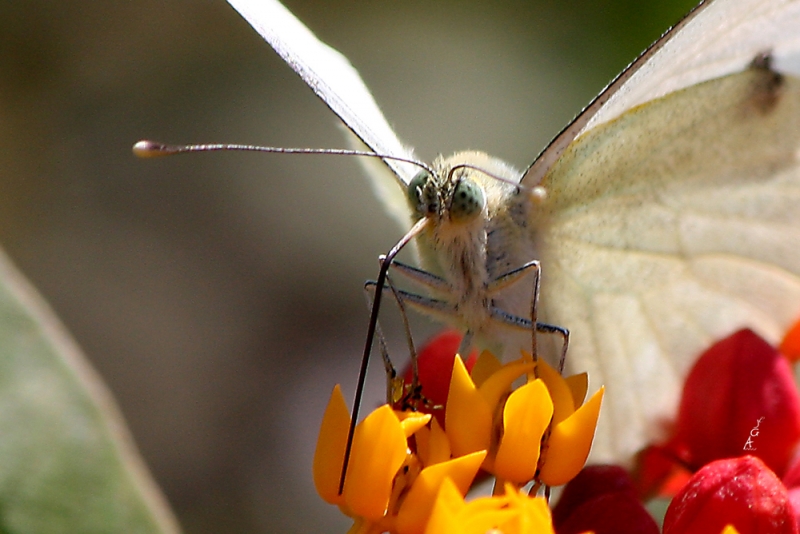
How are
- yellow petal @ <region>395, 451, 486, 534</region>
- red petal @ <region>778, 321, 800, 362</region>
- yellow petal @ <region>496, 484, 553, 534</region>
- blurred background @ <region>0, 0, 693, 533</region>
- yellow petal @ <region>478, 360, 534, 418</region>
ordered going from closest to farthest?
1. yellow petal @ <region>496, 484, 553, 534</region>
2. yellow petal @ <region>395, 451, 486, 534</region>
3. yellow petal @ <region>478, 360, 534, 418</region>
4. red petal @ <region>778, 321, 800, 362</region>
5. blurred background @ <region>0, 0, 693, 533</region>

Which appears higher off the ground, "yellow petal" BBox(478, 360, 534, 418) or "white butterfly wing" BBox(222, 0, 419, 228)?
"white butterfly wing" BBox(222, 0, 419, 228)

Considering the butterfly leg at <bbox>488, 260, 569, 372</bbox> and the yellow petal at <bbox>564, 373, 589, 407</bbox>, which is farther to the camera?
the butterfly leg at <bbox>488, 260, 569, 372</bbox>

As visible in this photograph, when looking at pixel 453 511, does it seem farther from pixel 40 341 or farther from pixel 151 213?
pixel 151 213

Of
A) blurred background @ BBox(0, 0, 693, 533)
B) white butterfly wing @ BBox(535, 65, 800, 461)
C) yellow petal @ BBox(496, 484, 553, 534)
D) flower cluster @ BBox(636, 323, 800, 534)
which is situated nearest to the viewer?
yellow petal @ BBox(496, 484, 553, 534)

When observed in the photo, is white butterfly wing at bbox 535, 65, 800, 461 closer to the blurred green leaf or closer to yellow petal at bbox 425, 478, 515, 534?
yellow petal at bbox 425, 478, 515, 534

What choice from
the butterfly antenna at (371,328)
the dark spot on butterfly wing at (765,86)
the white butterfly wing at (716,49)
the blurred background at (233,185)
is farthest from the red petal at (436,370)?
the blurred background at (233,185)

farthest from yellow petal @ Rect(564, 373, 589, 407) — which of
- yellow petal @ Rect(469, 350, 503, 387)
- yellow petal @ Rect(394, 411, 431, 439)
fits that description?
yellow petal @ Rect(394, 411, 431, 439)

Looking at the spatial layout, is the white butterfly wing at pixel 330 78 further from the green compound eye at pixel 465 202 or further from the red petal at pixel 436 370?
the red petal at pixel 436 370

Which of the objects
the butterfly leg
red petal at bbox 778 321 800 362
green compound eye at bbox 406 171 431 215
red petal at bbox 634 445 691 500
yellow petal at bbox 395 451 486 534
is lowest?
red petal at bbox 634 445 691 500
